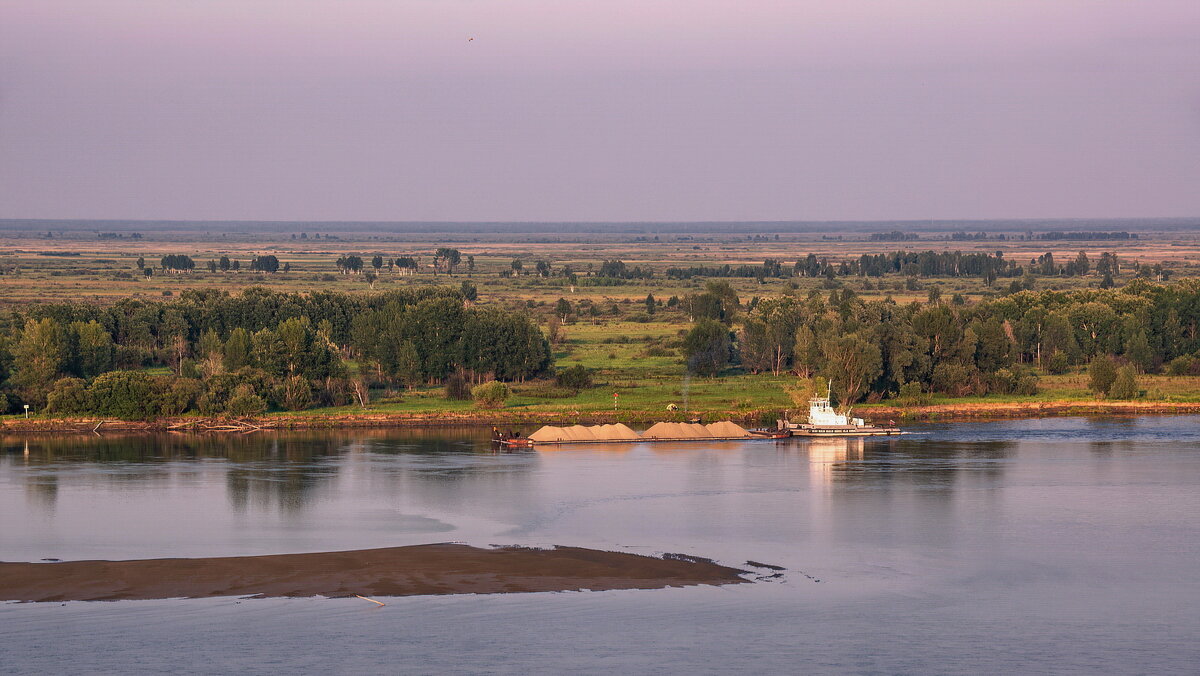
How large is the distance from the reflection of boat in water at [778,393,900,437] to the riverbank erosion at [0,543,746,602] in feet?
82.8

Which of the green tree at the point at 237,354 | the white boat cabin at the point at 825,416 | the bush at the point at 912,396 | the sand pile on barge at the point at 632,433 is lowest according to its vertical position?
the sand pile on barge at the point at 632,433

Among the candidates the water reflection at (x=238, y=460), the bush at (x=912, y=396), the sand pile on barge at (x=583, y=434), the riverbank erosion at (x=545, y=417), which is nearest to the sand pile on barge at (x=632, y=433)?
the sand pile on barge at (x=583, y=434)

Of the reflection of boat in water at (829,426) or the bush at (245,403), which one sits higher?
the bush at (245,403)

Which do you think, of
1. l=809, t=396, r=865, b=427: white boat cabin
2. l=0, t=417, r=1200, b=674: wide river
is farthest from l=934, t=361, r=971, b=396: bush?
l=809, t=396, r=865, b=427: white boat cabin

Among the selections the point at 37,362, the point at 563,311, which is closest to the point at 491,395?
the point at 37,362

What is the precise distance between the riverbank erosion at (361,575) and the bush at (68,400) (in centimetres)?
2712

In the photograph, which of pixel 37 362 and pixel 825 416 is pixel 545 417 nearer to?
pixel 825 416

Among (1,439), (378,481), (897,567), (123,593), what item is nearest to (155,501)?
(378,481)

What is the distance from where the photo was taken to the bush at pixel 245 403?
200ft

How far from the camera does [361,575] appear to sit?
33.9 metres

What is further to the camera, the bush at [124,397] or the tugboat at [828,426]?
the bush at [124,397]

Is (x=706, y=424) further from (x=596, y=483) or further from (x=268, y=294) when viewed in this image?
(x=268, y=294)

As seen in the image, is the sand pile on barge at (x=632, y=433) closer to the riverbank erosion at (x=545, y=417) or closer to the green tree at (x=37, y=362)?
the riverbank erosion at (x=545, y=417)

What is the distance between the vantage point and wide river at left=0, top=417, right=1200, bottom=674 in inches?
1099
